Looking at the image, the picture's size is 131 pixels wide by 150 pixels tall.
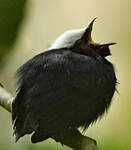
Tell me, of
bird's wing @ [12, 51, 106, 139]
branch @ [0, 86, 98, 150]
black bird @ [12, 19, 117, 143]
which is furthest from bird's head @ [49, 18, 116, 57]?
branch @ [0, 86, 98, 150]

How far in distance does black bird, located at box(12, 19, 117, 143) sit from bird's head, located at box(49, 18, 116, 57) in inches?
4.2

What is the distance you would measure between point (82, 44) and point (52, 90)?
52 centimetres

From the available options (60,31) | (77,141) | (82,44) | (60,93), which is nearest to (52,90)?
(60,93)

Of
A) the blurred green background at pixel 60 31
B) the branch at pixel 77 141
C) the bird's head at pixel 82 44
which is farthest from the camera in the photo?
the bird's head at pixel 82 44

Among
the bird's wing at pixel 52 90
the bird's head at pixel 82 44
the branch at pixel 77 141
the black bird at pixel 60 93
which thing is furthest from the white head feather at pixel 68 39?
the branch at pixel 77 141

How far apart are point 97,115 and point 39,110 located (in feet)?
1.28

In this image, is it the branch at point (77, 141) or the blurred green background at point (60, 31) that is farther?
the blurred green background at point (60, 31)

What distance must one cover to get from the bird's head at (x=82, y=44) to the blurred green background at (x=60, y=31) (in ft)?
0.72

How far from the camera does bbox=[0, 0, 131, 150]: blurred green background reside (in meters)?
2.83

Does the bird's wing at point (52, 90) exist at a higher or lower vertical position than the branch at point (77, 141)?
higher

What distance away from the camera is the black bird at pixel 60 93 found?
273 cm

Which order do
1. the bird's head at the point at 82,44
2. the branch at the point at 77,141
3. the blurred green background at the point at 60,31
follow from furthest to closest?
the bird's head at the point at 82,44 → the blurred green background at the point at 60,31 → the branch at the point at 77,141

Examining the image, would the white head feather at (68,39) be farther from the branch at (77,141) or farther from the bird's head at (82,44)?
the branch at (77,141)

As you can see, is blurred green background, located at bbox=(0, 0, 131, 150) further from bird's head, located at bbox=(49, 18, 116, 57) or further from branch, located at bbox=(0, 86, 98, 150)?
bird's head, located at bbox=(49, 18, 116, 57)
